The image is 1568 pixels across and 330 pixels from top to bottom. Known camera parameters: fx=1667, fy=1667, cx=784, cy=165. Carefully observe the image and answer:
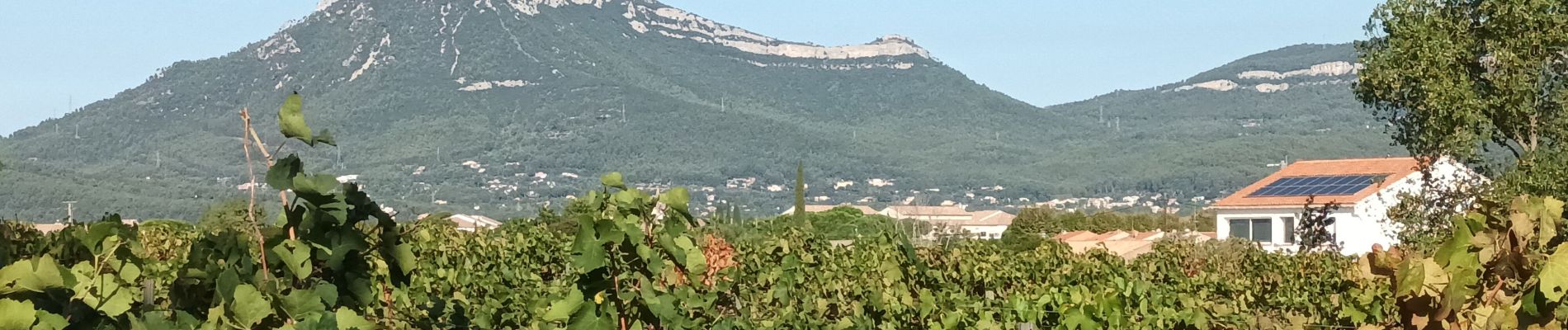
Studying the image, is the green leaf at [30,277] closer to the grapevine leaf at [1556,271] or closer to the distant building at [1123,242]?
the grapevine leaf at [1556,271]

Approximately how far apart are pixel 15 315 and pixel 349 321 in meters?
0.74

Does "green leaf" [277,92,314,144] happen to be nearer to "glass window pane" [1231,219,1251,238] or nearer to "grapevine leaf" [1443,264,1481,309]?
"grapevine leaf" [1443,264,1481,309]

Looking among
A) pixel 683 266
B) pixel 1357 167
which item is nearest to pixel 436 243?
pixel 683 266

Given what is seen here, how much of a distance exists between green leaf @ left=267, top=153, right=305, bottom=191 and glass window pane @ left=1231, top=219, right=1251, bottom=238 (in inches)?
1652

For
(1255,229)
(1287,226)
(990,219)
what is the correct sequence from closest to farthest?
(1287,226)
(1255,229)
(990,219)

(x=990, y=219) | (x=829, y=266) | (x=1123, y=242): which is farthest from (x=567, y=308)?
(x=990, y=219)

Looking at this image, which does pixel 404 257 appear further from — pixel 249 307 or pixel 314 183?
pixel 249 307

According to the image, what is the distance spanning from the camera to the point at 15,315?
9.27 feet

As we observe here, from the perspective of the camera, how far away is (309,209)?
372 centimetres

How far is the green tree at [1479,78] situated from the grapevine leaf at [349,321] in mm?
19448

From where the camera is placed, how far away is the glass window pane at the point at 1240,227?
43.7 metres

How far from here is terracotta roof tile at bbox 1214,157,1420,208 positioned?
42.2 m

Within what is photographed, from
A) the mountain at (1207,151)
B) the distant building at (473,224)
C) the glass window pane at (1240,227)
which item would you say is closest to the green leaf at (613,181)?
the distant building at (473,224)

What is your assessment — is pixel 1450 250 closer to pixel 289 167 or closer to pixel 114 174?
pixel 289 167
